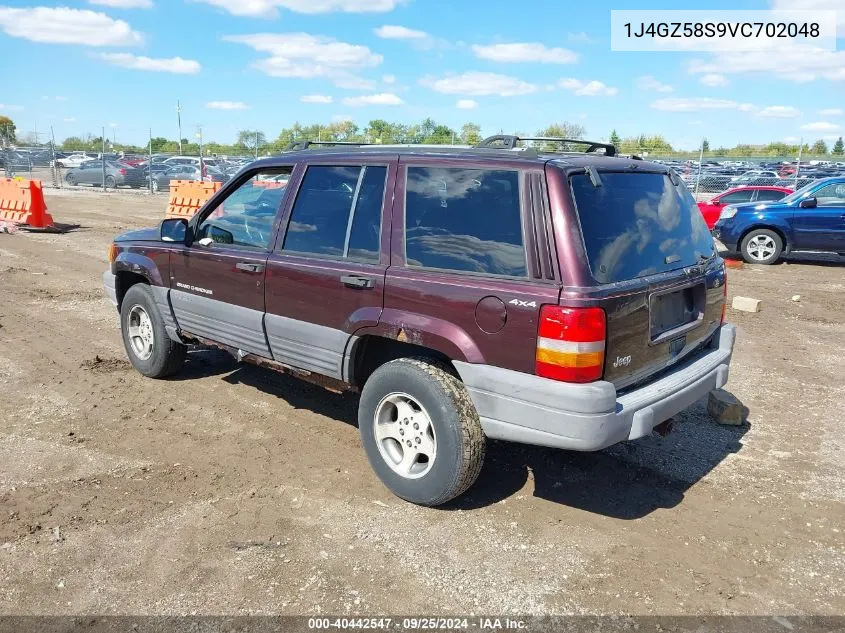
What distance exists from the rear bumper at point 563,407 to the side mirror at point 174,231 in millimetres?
2705

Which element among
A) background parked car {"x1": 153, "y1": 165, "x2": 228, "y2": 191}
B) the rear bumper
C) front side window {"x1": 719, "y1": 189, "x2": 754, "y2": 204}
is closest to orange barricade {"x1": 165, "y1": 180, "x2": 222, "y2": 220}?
front side window {"x1": 719, "y1": 189, "x2": 754, "y2": 204}

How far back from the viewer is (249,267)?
460 centimetres

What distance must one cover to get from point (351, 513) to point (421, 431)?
0.60m

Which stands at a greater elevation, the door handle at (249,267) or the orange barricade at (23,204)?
the orange barricade at (23,204)

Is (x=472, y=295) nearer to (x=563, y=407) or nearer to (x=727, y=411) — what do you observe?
(x=563, y=407)

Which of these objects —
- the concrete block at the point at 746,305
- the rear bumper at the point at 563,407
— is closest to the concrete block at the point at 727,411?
the rear bumper at the point at 563,407

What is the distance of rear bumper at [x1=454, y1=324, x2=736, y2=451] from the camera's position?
323 centimetres

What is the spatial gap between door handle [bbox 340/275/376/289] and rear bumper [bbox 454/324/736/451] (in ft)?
2.43

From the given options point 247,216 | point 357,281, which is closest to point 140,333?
point 247,216

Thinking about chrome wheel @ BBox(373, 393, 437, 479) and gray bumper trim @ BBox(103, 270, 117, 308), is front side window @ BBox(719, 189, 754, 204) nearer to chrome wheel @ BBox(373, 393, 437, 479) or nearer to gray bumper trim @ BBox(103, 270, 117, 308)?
gray bumper trim @ BBox(103, 270, 117, 308)

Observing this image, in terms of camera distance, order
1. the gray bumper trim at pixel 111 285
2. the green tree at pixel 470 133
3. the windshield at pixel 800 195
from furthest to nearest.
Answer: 1. the green tree at pixel 470 133
2. the windshield at pixel 800 195
3. the gray bumper trim at pixel 111 285

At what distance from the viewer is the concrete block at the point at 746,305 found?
29.3ft

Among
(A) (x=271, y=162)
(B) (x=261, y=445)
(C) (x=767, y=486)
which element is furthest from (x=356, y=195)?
(C) (x=767, y=486)

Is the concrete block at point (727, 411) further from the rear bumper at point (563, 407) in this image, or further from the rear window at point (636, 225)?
the rear bumper at point (563, 407)
